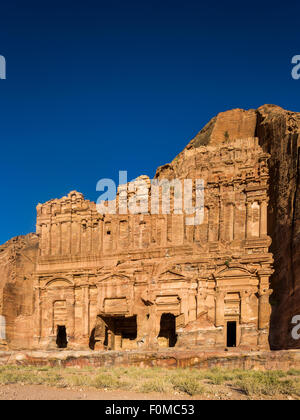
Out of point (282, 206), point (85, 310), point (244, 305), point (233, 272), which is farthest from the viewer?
point (85, 310)

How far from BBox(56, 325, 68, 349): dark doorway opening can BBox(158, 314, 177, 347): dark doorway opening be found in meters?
7.26

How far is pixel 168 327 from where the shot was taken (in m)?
29.2

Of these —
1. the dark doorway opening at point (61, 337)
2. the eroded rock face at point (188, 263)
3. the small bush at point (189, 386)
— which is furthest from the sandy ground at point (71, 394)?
the dark doorway opening at point (61, 337)

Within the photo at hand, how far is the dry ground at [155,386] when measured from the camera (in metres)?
12.4

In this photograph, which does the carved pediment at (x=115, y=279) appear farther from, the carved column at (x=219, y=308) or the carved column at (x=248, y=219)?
the carved column at (x=248, y=219)

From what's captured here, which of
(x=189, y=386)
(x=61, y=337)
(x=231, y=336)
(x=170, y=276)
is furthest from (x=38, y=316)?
(x=189, y=386)

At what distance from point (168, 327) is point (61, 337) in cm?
813

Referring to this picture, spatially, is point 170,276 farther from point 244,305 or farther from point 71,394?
point 71,394

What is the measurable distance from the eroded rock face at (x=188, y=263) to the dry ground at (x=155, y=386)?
9592mm

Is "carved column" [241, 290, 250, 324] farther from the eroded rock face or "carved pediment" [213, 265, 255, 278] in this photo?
"carved pediment" [213, 265, 255, 278]

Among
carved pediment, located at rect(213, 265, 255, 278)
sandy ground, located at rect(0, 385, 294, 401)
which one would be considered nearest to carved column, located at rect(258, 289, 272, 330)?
carved pediment, located at rect(213, 265, 255, 278)
